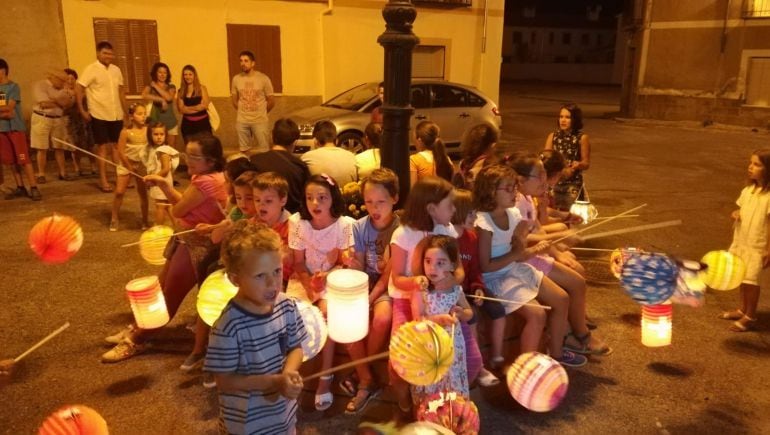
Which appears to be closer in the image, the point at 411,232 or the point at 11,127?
the point at 411,232

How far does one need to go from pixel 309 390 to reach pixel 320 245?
0.95 metres

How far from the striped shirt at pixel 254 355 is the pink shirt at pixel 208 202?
6.06 feet

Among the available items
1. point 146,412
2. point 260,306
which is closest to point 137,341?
point 146,412

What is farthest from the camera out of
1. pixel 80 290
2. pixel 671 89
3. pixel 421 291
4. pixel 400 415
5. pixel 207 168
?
pixel 671 89

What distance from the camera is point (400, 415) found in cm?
367

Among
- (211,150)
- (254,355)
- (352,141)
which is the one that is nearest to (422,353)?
(254,355)

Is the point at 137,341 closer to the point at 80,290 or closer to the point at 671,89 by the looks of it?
the point at 80,290

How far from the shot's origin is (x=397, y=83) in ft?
14.3

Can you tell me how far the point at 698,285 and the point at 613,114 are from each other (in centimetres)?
2301

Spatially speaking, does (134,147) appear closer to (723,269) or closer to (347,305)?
(347,305)

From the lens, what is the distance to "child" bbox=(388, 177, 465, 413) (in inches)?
140

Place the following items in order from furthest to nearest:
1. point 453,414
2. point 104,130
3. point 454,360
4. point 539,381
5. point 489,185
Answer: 1. point 104,130
2. point 489,185
3. point 454,360
4. point 453,414
5. point 539,381

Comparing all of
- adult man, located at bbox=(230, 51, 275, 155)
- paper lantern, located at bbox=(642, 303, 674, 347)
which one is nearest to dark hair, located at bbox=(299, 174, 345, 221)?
paper lantern, located at bbox=(642, 303, 674, 347)

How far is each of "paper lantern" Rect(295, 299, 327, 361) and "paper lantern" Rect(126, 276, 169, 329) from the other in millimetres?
1346
